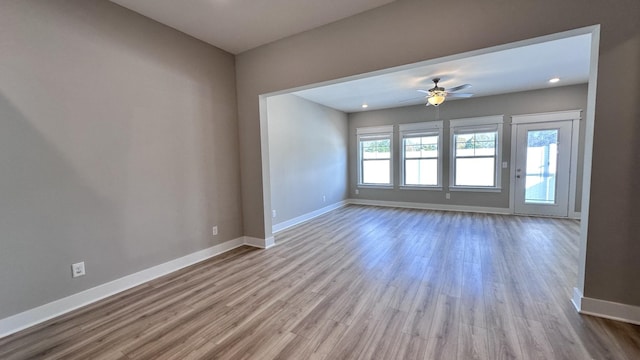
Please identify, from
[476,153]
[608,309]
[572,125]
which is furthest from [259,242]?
[572,125]

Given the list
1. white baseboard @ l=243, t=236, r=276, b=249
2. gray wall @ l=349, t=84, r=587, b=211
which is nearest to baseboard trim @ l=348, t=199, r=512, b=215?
gray wall @ l=349, t=84, r=587, b=211

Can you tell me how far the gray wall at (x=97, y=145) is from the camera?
6.70 feet

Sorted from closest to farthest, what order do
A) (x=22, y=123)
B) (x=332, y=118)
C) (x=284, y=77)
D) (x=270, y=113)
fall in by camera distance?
(x=22, y=123), (x=284, y=77), (x=270, y=113), (x=332, y=118)

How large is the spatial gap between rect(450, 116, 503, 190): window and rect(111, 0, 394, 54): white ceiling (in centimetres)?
465

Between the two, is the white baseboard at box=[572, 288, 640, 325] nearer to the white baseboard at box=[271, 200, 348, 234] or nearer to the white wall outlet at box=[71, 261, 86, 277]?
the white baseboard at box=[271, 200, 348, 234]

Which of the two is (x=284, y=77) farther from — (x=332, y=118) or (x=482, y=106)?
(x=482, y=106)

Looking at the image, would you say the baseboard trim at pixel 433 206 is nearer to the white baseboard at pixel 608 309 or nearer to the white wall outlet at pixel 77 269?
the white baseboard at pixel 608 309

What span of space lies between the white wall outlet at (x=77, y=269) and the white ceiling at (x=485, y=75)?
3.56 meters

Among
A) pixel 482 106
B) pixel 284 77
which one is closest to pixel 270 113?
pixel 284 77

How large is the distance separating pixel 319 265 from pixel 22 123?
10.1 ft

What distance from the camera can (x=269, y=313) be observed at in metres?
2.22

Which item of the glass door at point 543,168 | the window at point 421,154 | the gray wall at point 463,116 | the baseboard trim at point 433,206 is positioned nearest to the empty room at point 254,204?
the gray wall at point 463,116

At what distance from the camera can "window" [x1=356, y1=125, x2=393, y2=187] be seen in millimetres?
7284

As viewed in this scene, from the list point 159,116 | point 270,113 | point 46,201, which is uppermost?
point 270,113
